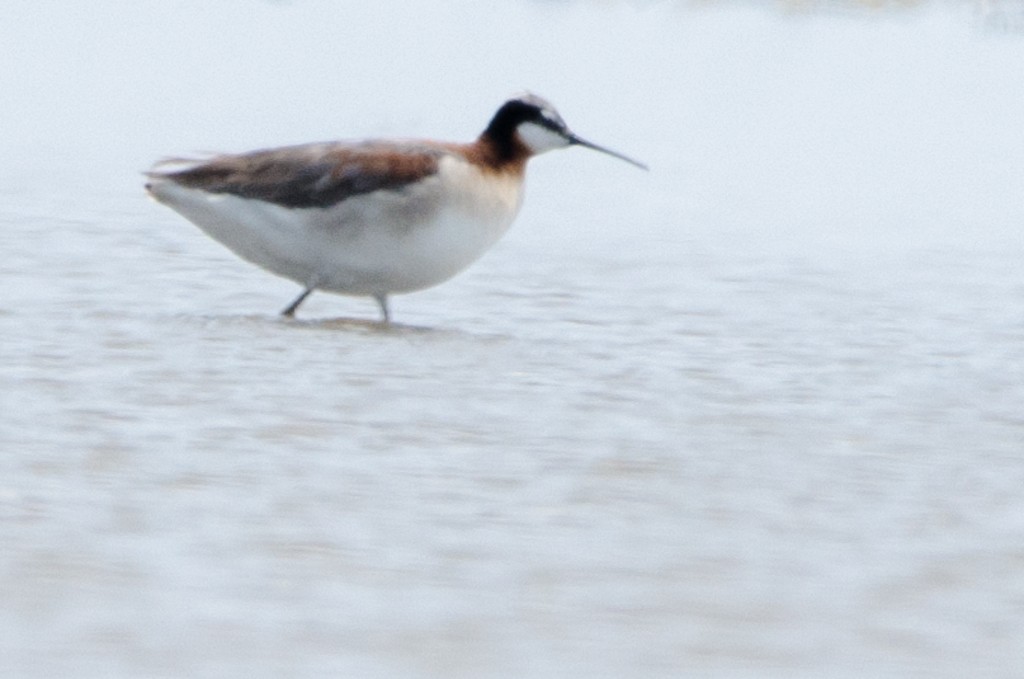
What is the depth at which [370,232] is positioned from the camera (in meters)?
9.27

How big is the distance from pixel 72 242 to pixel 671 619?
6.20m

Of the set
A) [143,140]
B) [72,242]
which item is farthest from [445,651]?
[143,140]

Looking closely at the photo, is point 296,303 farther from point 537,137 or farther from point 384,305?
point 537,137

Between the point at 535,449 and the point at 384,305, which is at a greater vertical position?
the point at 535,449

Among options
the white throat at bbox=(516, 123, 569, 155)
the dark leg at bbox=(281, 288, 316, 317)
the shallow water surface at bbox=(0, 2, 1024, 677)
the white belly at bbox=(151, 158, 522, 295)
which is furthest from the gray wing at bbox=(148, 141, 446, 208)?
the white throat at bbox=(516, 123, 569, 155)

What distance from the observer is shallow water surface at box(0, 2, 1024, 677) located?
16.0ft

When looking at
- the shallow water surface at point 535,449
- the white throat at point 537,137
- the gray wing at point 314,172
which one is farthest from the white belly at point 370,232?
the white throat at point 537,137

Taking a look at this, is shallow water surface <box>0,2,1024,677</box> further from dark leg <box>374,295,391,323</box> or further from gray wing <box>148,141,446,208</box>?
gray wing <box>148,141,446,208</box>

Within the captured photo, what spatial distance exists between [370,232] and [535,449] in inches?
110

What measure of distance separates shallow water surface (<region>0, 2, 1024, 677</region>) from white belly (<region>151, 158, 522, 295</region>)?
21 centimetres

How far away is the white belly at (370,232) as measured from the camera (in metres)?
9.26

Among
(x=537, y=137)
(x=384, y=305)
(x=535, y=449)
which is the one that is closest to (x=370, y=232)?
(x=384, y=305)

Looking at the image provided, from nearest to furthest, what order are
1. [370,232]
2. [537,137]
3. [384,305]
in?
1. [370,232]
2. [384,305]
3. [537,137]

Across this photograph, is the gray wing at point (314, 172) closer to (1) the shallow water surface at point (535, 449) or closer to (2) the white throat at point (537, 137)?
(1) the shallow water surface at point (535, 449)
